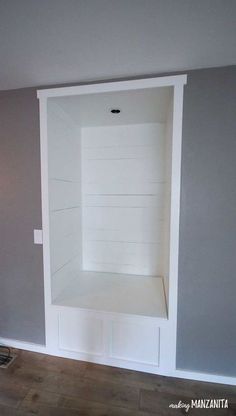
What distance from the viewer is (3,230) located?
182 centimetres

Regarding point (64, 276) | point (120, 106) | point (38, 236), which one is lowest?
point (64, 276)

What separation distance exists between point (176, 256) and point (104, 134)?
5.21 feet

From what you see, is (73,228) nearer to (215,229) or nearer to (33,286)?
(33,286)

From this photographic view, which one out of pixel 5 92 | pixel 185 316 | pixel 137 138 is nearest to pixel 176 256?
pixel 185 316

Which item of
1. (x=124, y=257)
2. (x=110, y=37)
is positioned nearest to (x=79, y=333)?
(x=124, y=257)

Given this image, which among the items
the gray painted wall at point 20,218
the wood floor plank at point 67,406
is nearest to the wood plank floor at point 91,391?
the wood floor plank at point 67,406

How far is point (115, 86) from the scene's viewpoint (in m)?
1.50

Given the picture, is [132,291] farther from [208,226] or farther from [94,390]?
[208,226]

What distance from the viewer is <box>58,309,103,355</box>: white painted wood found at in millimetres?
1675

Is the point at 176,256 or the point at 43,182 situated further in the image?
the point at 43,182

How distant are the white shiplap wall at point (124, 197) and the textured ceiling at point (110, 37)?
80cm

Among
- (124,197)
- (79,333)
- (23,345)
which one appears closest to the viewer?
(79,333)

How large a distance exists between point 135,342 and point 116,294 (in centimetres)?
43

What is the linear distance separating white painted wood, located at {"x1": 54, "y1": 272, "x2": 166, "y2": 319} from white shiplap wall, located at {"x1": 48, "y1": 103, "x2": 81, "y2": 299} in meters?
0.14
